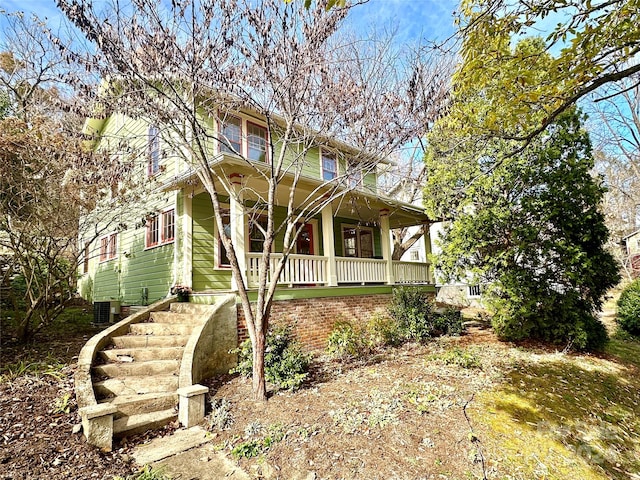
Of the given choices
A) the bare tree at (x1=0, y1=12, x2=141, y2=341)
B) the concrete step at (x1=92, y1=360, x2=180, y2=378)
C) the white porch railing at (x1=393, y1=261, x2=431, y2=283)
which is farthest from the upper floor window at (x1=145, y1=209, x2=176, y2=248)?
the white porch railing at (x1=393, y1=261, x2=431, y2=283)

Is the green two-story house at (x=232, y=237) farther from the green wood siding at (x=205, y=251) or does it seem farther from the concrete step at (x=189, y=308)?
the concrete step at (x=189, y=308)

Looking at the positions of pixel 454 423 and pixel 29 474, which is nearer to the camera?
pixel 29 474

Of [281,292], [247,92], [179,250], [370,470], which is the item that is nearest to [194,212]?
[179,250]

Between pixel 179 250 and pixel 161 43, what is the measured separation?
4.92 metres

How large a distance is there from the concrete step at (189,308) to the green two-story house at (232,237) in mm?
211

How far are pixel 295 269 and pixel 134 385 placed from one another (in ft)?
13.1

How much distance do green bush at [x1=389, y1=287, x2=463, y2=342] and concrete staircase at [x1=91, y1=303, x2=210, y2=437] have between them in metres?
4.77

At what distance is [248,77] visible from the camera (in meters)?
5.29

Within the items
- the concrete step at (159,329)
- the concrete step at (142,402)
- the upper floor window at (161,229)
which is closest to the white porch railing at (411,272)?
the concrete step at (159,329)

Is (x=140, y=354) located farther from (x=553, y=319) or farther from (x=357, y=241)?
(x=357, y=241)

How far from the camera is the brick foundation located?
7.09m

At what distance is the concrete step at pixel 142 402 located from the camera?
14.0 ft

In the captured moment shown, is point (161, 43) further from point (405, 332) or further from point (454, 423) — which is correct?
point (405, 332)

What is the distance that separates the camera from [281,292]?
7195mm
